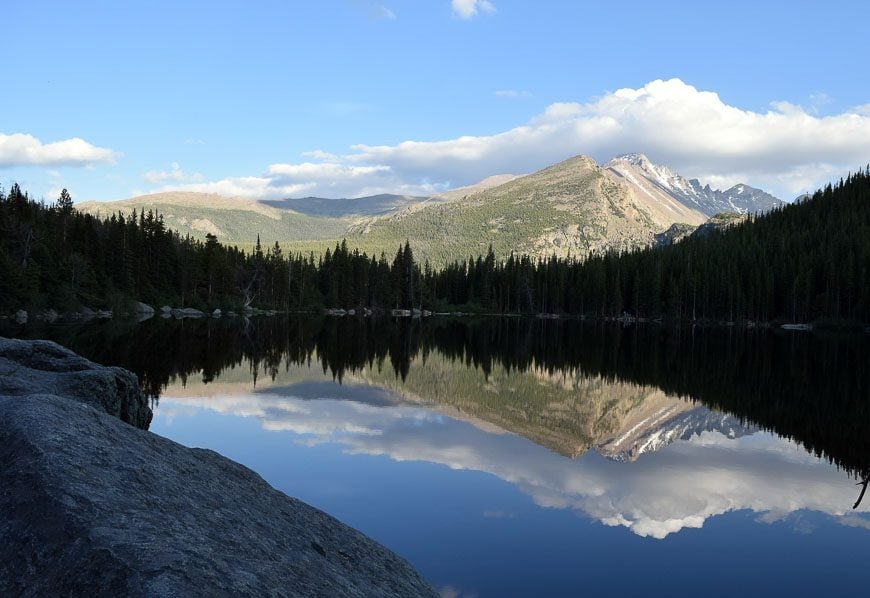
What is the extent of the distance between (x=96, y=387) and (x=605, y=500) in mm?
12374

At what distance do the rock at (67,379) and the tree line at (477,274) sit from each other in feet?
216

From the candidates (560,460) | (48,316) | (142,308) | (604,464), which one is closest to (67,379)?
(560,460)

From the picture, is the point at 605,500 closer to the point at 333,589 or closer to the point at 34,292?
the point at 333,589

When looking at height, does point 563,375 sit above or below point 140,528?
below

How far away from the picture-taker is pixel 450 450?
20.9 meters

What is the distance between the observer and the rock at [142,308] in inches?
3546

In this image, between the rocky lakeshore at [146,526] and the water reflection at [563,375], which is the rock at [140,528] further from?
the water reflection at [563,375]

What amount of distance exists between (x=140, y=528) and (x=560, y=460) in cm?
1736

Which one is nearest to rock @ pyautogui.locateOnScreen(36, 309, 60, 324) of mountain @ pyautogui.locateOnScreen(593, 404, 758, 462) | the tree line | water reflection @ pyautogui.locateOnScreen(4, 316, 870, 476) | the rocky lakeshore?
the tree line

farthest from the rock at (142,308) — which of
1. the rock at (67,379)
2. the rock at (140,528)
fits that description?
the rock at (140,528)

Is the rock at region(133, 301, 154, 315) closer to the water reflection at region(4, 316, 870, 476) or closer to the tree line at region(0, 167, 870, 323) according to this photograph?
the tree line at region(0, 167, 870, 323)

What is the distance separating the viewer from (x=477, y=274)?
18500cm

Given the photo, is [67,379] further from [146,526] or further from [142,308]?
[142,308]

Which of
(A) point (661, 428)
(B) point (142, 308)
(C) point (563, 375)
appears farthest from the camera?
(B) point (142, 308)
